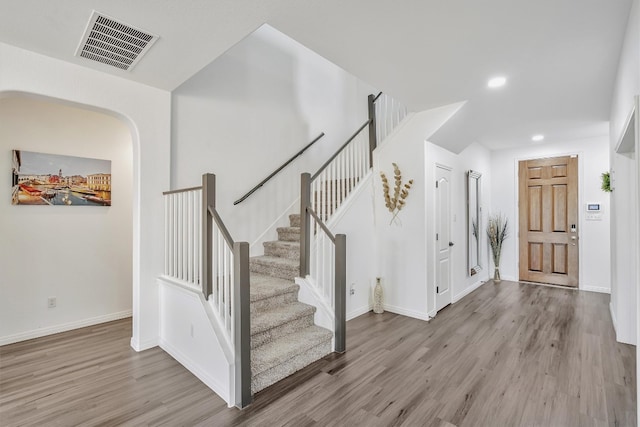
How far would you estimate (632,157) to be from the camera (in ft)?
9.99

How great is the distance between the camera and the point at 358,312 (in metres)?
4.14

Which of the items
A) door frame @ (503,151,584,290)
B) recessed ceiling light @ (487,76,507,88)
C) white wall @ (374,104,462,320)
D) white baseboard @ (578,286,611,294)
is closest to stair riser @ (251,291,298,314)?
white wall @ (374,104,462,320)

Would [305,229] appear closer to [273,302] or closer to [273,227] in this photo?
[273,302]

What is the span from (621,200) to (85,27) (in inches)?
203

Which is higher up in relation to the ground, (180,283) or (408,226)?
(408,226)

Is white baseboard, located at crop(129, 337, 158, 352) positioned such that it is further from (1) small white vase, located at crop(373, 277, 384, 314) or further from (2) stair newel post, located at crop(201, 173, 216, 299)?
(1) small white vase, located at crop(373, 277, 384, 314)

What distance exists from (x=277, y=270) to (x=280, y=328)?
2.69ft

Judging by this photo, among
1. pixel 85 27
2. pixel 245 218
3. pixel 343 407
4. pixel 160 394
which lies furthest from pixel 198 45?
pixel 343 407

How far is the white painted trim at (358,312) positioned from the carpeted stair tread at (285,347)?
1.01 meters

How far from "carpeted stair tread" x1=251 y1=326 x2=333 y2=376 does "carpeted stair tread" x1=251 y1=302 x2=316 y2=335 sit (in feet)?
0.48

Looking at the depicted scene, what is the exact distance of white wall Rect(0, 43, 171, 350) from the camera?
276cm

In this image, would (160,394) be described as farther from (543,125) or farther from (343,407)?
(543,125)

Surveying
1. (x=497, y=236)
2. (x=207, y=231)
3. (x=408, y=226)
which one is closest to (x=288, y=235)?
(x=408, y=226)

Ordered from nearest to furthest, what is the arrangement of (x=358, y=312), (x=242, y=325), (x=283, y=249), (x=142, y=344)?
(x=242, y=325) < (x=142, y=344) < (x=283, y=249) < (x=358, y=312)
